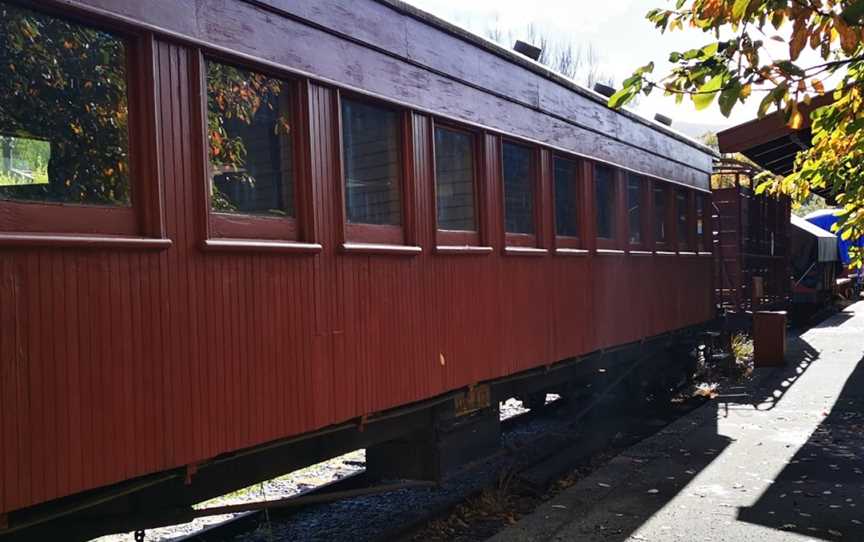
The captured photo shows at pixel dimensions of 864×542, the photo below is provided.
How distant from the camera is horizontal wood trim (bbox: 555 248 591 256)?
6523 mm

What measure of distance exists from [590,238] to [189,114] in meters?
4.46

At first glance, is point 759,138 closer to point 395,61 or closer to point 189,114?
point 395,61

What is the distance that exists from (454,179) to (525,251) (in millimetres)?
943

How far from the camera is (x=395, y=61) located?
460cm

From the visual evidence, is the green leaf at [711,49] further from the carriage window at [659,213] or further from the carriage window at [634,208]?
the carriage window at [659,213]

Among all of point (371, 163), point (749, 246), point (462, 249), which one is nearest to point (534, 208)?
point (462, 249)

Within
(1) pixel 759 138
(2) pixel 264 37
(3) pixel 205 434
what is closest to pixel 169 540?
(3) pixel 205 434

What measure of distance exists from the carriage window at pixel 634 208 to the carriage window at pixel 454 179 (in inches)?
119

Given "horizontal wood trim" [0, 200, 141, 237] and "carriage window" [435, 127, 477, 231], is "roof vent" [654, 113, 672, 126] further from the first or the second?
"horizontal wood trim" [0, 200, 141, 237]

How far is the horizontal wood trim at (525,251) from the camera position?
575 cm

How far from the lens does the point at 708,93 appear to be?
3.10m

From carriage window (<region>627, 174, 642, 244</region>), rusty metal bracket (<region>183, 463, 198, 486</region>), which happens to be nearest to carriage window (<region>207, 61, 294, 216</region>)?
rusty metal bracket (<region>183, 463, 198, 486</region>)

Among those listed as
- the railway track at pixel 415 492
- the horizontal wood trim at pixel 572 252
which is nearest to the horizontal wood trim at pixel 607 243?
the horizontal wood trim at pixel 572 252

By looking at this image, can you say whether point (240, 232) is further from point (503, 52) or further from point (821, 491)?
point (821, 491)
